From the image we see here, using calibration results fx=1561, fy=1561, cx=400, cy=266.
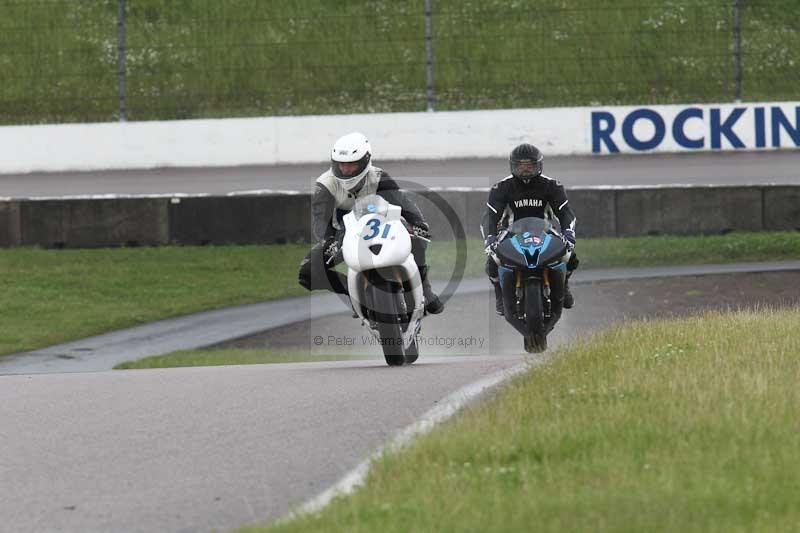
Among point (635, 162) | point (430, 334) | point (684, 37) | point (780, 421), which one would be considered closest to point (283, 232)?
point (430, 334)

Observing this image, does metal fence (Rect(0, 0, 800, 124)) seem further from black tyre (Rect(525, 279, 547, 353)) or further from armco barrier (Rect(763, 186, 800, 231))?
black tyre (Rect(525, 279, 547, 353))

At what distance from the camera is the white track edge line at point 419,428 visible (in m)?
5.41

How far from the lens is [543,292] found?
451 inches

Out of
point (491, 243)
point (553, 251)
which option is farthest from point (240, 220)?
point (553, 251)

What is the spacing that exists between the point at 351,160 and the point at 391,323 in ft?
3.60

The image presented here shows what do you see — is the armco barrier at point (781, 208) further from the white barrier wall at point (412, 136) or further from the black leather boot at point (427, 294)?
the black leather boot at point (427, 294)

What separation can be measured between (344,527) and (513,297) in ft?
22.8

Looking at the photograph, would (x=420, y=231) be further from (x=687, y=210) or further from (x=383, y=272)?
(x=687, y=210)

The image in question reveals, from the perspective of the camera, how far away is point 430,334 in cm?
1550

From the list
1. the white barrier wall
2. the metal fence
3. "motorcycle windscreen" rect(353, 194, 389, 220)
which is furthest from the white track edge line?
the metal fence

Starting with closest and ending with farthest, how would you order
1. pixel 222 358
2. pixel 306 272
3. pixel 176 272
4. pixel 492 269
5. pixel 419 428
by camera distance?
pixel 419 428, pixel 306 272, pixel 492 269, pixel 222 358, pixel 176 272

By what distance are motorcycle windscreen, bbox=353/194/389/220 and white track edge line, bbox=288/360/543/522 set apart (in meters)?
1.50

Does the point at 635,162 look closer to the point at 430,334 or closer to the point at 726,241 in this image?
the point at 726,241

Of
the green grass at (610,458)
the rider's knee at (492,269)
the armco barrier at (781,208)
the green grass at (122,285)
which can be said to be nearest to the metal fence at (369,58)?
the armco barrier at (781,208)
